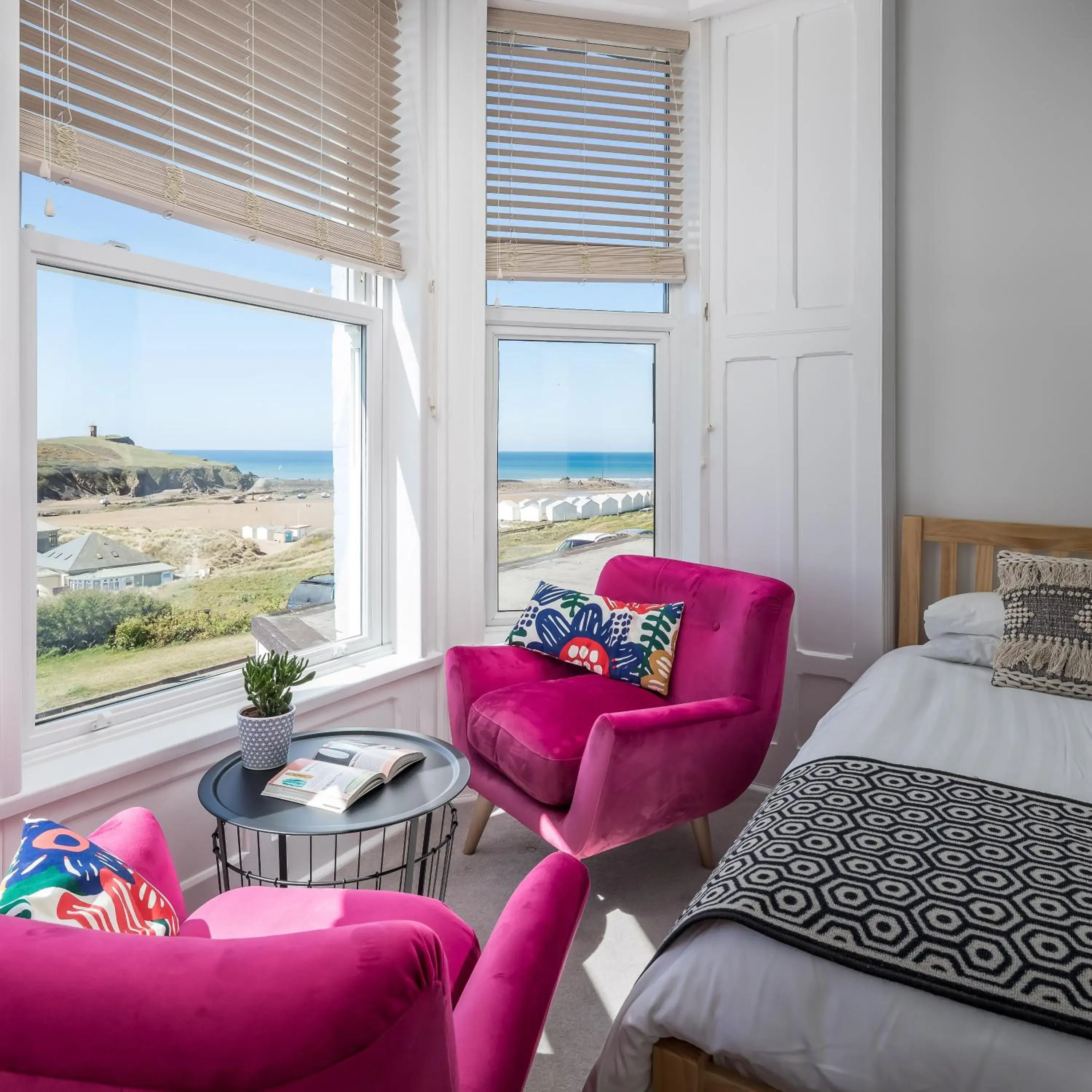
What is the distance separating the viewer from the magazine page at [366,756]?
1690 millimetres

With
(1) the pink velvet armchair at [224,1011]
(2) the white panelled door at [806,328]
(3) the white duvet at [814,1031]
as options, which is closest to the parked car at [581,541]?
(2) the white panelled door at [806,328]

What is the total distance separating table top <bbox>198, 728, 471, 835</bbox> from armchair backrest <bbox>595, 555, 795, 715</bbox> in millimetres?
867

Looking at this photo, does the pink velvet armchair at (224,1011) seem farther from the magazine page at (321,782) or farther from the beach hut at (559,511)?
the beach hut at (559,511)

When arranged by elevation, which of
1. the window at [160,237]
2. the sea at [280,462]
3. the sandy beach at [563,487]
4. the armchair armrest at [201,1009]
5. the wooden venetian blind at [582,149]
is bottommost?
the armchair armrest at [201,1009]

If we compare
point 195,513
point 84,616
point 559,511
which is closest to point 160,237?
point 195,513

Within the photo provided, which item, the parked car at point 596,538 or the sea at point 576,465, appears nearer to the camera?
the sea at point 576,465

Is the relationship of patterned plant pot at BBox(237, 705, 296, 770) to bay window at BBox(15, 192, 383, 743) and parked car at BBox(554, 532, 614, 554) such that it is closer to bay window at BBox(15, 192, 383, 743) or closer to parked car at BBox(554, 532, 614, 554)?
bay window at BBox(15, 192, 383, 743)

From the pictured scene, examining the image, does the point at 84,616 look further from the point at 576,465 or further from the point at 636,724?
the point at 576,465

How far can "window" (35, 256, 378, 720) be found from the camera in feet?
6.11

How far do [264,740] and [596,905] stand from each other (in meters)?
1.03

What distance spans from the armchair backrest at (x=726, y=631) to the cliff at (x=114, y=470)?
4.68ft

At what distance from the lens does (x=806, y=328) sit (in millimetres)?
2752

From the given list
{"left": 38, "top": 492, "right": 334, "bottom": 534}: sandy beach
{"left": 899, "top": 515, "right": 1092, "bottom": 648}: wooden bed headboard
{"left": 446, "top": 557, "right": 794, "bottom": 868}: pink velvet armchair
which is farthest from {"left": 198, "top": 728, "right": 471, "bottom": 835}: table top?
{"left": 899, "top": 515, "right": 1092, "bottom": 648}: wooden bed headboard

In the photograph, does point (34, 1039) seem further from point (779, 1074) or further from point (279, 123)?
point (279, 123)
